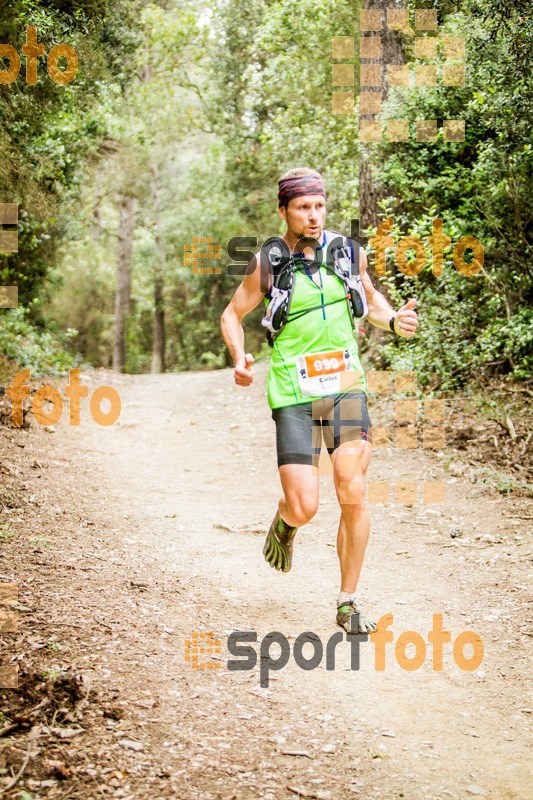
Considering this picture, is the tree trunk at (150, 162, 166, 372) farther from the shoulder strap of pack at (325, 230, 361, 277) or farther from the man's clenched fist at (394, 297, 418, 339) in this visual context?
the man's clenched fist at (394, 297, 418, 339)

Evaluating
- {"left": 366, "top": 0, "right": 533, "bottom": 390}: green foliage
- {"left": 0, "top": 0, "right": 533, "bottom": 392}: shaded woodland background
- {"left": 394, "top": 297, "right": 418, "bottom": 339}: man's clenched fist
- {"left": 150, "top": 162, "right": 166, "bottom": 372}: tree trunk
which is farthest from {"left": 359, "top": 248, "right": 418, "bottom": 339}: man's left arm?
{"left": 150, "top": 162, "right": 166, "bottom": 372}: tree trunk

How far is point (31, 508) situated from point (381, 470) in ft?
12.2

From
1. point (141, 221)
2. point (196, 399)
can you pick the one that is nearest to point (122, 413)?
point (196, 399)

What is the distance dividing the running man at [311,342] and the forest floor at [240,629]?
68cm

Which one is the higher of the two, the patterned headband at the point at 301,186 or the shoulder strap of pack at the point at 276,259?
the patterned headband at the point at 301,186

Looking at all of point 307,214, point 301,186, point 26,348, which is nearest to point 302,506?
point 307,214

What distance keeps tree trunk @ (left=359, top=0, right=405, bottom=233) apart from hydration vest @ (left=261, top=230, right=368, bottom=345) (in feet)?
20.8

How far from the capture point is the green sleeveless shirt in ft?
13.6

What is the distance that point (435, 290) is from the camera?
9.43 metres

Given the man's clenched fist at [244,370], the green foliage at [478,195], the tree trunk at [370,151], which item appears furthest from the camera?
the tree trunk at [370,151]

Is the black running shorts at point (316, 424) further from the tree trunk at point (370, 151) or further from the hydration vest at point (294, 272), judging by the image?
the tree trunk at point (370, 151)

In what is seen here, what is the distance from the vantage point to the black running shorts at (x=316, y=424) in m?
4.18

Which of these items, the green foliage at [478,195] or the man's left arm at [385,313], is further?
the green foliage at [478,195]
